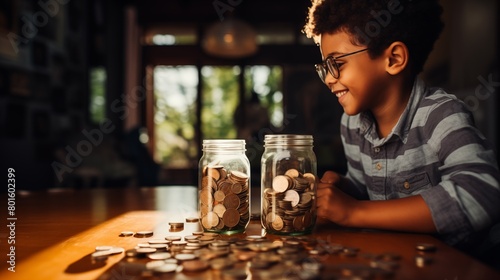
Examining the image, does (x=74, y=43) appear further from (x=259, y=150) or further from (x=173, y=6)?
(x=173, y=6)

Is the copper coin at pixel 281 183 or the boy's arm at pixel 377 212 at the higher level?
the copper coin at pixel 281 183

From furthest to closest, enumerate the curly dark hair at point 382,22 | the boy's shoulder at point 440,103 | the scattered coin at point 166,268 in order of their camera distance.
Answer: the curly dark hair at point 382,22 → the boy's shoulder at point 440,103 → the scattered coin at point 166,268

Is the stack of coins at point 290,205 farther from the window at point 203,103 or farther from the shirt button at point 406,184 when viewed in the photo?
the window at point 203,103

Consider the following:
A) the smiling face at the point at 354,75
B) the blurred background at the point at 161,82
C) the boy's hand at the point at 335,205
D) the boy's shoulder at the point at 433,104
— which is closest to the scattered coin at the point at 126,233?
the boy's hand at the point at 335,205

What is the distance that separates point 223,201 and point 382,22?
67 centimetres

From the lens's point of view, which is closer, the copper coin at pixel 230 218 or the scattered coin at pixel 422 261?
the scattered coin at pixel 422 261

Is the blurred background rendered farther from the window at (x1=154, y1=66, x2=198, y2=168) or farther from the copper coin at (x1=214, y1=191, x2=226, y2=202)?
the copper coin at (x1=214, y1=191, x2=226, y2=202)

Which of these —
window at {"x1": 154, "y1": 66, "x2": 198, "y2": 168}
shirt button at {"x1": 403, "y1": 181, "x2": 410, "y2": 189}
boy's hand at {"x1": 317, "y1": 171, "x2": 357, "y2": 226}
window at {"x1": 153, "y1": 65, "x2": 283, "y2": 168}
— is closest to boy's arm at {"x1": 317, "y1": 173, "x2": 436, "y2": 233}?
boy's hand at {"x1": 317, "y1": 171, "x2": 357, "y2": 226}

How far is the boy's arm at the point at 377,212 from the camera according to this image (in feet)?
2.85

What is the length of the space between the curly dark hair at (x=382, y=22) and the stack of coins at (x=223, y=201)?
0.52 metres

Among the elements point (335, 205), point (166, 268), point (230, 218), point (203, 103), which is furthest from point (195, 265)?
point (203, 103)

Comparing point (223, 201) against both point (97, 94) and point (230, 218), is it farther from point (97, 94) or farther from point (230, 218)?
point (97, 94)

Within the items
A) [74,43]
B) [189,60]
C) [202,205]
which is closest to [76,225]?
[202,205]

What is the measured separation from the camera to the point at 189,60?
8.28 meters
